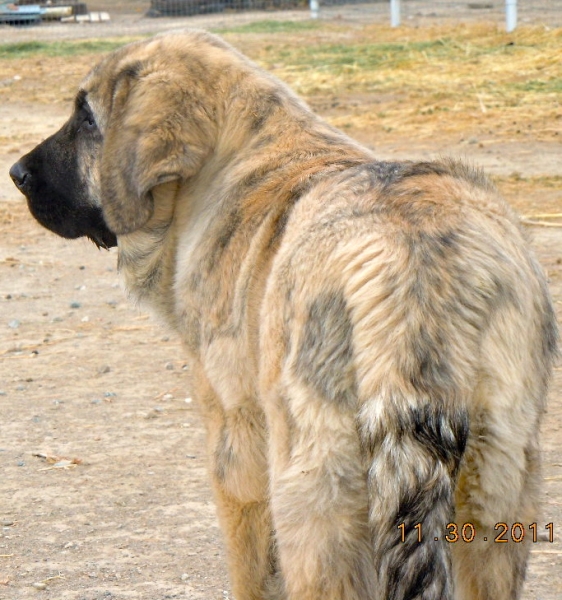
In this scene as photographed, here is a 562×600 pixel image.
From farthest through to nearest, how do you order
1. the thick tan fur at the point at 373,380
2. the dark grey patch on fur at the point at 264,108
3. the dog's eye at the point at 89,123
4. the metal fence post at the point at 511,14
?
the metal fence post at the point at 511,14
the dog's eye at the point at 89,123
the dark grey patch on fur at the point at 264,108
the thick tan fur at the point at 373,380

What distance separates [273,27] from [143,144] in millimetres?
18819

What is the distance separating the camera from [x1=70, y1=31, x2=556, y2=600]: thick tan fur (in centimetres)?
234

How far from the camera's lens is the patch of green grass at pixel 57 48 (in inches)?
746

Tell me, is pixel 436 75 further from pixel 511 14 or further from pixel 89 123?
pixel 89 123

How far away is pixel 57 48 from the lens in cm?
1942

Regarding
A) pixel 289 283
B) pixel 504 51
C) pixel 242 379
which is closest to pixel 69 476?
pixel 242 379

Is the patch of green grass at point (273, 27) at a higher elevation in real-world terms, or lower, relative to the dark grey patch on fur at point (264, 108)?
lower

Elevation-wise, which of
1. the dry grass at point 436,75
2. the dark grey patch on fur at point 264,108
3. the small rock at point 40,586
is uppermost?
the dark grey patch on fur at point 264,108

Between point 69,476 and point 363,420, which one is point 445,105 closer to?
point 69,476

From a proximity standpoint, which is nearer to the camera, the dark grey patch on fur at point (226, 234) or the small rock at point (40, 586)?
the dark grey patch on fur at point (226, 234)

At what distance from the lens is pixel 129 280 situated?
4.01 meters

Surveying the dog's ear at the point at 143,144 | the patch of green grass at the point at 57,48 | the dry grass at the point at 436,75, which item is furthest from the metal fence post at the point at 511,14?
the dog's ear at the point at 143,144

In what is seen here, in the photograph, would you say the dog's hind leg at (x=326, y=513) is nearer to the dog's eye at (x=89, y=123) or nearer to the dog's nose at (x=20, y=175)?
the dog's eye at (x=89, y=123)

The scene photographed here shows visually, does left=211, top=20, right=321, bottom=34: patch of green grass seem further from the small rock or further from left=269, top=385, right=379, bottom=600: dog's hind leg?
left=269, top=385, right=379, bottom=600: dog's hind leg
